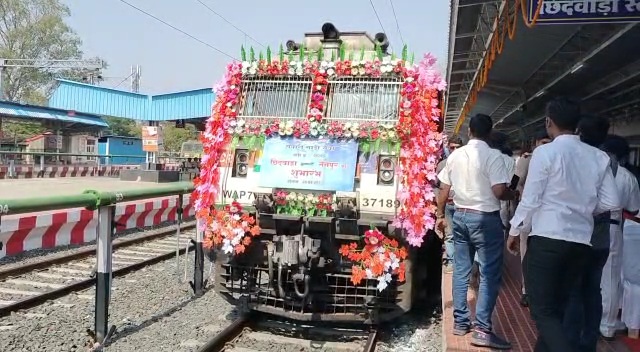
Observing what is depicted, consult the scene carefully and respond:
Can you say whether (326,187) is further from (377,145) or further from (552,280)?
(552,280)

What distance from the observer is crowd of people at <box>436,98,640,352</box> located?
12.5ft

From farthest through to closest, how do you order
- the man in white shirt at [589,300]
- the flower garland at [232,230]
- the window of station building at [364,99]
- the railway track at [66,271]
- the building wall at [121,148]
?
the building wall at [121,148] < the railway track at [66,271] < the window of station building at [364,99] < the flower garland at [232,230] < the man in white shirt at [589,300]

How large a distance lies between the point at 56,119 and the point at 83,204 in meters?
31.1

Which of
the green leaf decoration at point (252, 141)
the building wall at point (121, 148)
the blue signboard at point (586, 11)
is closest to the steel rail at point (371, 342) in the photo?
the green leaf decoration at point (252, 141)

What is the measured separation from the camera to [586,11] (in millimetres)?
6363

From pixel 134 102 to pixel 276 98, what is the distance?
93.6 feet

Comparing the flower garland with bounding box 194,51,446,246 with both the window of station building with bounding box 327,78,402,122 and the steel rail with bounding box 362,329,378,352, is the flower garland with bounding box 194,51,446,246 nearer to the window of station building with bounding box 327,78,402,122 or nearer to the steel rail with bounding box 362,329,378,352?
the window of station building with bounding box 327,78,402,122

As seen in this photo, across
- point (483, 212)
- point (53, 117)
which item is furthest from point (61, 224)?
point (53, 117)

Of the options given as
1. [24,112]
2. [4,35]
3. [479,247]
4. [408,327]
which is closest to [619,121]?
[408,327]

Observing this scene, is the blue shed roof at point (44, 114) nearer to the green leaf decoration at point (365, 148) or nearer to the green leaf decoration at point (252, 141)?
the green leaf decoration at point (252, 141)

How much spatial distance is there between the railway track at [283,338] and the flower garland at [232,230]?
0.83 m

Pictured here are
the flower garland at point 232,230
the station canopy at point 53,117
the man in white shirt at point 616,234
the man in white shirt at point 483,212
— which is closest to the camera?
the man in white shirt at point 616,234

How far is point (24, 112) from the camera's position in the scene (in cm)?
3112

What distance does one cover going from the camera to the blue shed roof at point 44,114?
3006 centimetres
